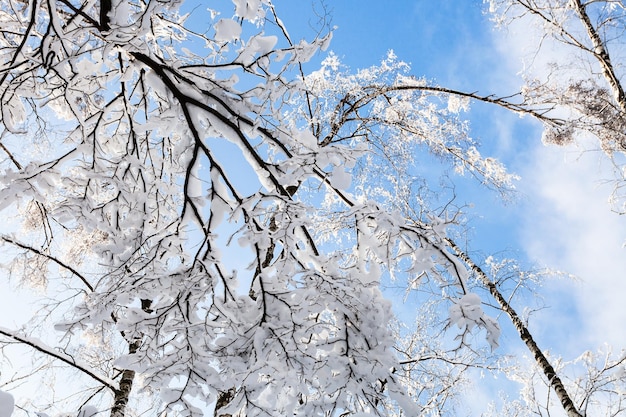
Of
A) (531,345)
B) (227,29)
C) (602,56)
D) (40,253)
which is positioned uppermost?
(602,56)

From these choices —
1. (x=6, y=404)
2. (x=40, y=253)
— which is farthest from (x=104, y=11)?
(x=40, y=253)

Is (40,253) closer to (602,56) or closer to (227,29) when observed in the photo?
(227,29)

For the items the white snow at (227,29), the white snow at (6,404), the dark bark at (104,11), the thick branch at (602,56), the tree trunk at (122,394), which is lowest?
the white snow at (6,404)

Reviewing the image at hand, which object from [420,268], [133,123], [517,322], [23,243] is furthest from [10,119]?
[517,322]

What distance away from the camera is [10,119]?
296 cm

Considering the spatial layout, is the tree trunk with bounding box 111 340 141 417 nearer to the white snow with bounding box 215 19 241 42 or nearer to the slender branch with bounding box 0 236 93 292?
the slender branch with bounding box 0 236 93 292

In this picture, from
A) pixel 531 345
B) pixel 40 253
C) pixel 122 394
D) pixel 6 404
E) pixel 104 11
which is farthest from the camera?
pixel 531 345

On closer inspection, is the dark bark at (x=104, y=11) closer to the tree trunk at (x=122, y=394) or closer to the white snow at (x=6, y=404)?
the white snow at (x=6, y=404)

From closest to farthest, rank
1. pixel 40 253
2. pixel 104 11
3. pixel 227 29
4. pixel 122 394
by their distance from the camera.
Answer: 1. pixel 227 29
2. pixel 104 11
3. pixel 122 394
4. pixel 40 253

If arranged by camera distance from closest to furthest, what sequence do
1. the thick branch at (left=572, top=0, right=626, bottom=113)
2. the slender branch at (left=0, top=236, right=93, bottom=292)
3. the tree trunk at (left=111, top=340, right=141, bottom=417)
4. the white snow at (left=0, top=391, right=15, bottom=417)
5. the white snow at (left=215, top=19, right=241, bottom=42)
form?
the white snow at (left=0, top=391, right=15, bottom=417) < the white snow at (left=215, top=19, right=241, bottom=42) < the tree trunk at (left=111, top=340, right=141, bottom=417) < the slender branch at (left=0, top=236, right=93, bottom=292) < the thick branch at (left=572, top=0, right=626, bottom=113)

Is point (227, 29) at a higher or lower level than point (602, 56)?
lower

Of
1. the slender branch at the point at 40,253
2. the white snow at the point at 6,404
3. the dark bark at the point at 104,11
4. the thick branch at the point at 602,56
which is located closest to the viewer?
the white snow at the point at 6,404

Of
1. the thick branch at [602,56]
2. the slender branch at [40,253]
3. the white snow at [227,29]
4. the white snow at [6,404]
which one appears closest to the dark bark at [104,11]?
the white snow at [227,29]

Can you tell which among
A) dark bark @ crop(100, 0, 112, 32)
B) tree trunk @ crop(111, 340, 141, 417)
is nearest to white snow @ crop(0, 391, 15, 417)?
dark bark @ crop(100, 0, 112, 32)
